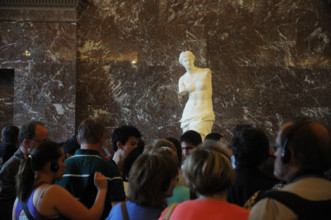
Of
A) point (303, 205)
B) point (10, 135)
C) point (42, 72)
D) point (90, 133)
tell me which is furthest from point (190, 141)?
point (42, 72)

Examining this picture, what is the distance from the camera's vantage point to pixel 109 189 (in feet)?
11.0

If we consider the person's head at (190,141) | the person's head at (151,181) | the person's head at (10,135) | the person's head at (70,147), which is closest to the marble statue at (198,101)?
the person's head at (190,141)

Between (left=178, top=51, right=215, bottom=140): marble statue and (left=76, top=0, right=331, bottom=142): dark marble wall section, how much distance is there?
265cm

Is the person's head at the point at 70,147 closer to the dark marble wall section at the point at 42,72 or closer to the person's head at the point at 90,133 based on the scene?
the person's head at the point at 90,133

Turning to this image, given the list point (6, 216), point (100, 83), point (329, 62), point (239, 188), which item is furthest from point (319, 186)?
point (329, 62)

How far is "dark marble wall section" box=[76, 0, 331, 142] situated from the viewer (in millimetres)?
11141

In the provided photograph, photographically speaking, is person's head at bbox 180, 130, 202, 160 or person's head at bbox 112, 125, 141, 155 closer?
person's head at bbox 112, 125, 141, 155

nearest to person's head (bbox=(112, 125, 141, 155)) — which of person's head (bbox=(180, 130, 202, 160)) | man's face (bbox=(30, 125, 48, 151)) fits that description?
man's face (bbox=(30, 125, 48, 151))

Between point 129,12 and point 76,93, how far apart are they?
245cm

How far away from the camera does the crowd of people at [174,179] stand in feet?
6.63

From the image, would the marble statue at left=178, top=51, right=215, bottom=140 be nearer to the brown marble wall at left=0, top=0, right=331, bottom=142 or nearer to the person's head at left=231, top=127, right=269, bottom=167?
the brown marble wall at left=0, top=0, right=331, bottom=142

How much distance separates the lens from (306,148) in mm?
2066

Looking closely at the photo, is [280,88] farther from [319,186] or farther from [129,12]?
[319,186]

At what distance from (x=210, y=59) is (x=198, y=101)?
3227 millimetres
